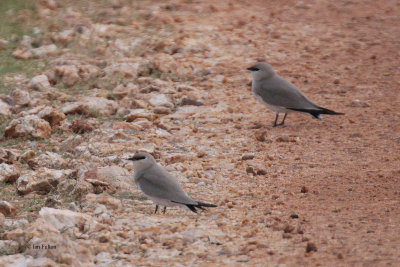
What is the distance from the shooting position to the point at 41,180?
6957mm

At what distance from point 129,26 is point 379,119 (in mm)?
4809

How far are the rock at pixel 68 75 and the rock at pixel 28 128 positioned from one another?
64.2 inches

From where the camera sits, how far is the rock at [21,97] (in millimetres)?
9508

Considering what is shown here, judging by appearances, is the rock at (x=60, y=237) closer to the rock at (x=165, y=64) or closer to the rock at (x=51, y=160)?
the rock at (x=51, y=160)

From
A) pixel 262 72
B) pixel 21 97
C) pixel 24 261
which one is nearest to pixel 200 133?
pixel 262 72

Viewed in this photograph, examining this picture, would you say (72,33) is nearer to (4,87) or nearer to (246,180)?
(4,87)

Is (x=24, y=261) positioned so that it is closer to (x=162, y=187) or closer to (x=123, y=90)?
(x=162, y=187)

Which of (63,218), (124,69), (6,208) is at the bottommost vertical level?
(6,208)

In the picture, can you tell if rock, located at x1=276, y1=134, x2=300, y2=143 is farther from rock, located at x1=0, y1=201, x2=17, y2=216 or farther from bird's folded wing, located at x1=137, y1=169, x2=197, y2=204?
rock, located at x1=0, y1=201, x2=17, y2=216

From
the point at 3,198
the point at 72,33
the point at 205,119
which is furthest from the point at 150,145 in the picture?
the point at 72,33

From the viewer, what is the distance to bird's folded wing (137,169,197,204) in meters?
6.23

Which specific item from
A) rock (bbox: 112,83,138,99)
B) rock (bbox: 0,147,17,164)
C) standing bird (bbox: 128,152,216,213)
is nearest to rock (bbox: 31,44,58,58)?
rock (bbox: 112,83,138,99)

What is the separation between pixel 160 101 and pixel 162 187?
3358 millimetres

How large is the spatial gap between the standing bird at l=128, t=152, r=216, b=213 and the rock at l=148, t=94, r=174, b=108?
2.79 m
